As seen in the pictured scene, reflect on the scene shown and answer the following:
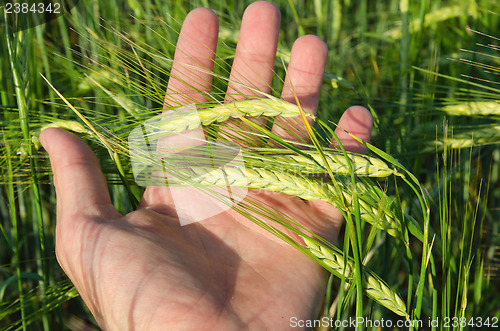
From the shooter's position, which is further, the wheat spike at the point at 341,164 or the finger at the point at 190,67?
the finger at the point at 190,67

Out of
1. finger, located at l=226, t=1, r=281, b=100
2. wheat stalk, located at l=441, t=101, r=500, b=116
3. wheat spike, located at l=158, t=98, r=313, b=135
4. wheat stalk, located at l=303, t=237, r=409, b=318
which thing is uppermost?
finger, located at l=226, t=1, r=281, b=100

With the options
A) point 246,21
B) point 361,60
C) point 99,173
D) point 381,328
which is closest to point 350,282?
point 381,328

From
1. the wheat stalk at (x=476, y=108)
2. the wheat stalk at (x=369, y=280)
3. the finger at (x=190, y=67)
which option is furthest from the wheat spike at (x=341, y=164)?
the wheat stalk at (x=476, y=108)

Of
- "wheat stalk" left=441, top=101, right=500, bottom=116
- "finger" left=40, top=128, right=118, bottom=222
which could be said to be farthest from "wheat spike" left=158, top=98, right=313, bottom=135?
"wheat stalk" left=441, top=101, right=500, bottom=116

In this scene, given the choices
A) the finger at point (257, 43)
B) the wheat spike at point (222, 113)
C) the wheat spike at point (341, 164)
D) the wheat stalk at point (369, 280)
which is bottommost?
the wheat stalk at point (369, 280)

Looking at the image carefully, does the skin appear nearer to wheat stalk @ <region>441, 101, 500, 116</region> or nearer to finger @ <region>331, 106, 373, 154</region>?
finger @ <region>331, 106, 373, 154</region>

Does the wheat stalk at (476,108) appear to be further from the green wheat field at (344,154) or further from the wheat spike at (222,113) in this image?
the wheat spike at (222,113)

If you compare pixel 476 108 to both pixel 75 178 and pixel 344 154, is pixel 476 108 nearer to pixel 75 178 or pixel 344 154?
pixel 344 154
